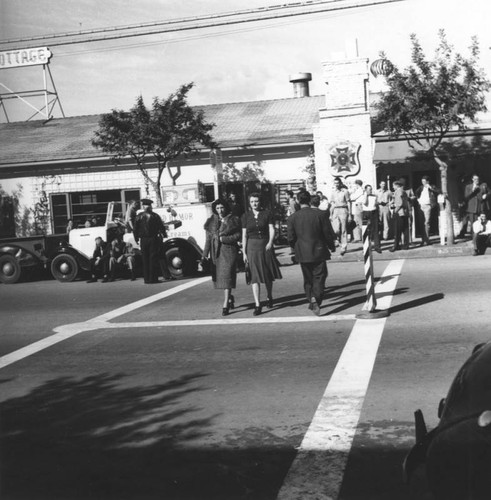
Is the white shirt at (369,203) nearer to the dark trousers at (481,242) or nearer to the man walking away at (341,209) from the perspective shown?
the man walking away at (341,209)

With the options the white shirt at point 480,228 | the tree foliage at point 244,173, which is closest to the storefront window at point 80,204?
the tree foliage at point 244,173

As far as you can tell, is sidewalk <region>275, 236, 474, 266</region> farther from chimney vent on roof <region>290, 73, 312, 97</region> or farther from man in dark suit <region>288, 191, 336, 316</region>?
chimney vent on roof <region>290, 73, 312, 97</region>

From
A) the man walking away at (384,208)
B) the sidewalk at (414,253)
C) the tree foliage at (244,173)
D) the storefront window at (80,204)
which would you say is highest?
the tree foliage at (244,173)

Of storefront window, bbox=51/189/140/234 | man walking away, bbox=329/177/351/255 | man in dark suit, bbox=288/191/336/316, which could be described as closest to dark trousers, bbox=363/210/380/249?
man walking away, bbox=329/177/351/255

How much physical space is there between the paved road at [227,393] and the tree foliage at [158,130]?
1094 cm

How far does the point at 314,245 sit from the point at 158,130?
12918 mm

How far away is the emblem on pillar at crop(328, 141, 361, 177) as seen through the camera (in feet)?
74.8

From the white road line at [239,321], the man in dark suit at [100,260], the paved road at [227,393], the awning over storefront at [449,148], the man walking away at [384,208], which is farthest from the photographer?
the awning over storefront at [449,148]

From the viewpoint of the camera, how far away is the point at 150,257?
15.4m

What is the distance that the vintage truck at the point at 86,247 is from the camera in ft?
53.3

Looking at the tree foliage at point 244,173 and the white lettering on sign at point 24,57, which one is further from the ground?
the white lettering on sign at point 24,57

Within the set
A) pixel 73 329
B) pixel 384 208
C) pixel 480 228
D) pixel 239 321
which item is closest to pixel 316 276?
pixel 239 321

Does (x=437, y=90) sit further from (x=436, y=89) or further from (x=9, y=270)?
(x=9, y=270)

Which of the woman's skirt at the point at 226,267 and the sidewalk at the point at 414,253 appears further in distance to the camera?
the sidewalk at the point at 414,253
